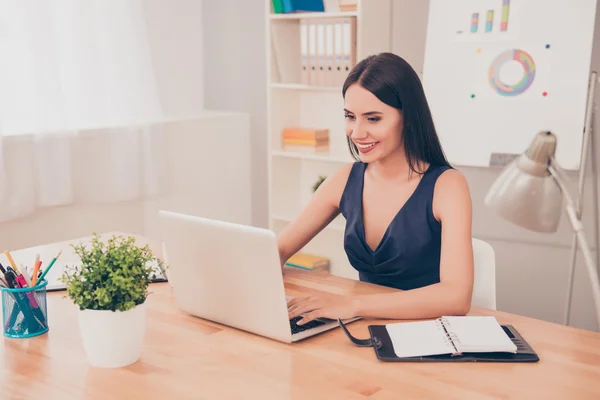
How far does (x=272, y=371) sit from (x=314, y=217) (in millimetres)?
822

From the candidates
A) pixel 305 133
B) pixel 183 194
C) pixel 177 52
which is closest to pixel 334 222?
pixel 305 133

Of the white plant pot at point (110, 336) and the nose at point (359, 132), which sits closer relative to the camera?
the white plant pot at point (110, 336)

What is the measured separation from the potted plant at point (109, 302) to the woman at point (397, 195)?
0.70 m

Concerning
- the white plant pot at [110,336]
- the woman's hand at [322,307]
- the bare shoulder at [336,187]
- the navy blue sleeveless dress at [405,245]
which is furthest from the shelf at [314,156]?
the white plant pot at [110,336]

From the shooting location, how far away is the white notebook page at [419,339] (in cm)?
137

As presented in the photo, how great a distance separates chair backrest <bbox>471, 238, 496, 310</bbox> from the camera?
1.87 m

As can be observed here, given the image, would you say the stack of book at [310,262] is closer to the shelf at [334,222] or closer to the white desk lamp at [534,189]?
the shelf at [334,222]

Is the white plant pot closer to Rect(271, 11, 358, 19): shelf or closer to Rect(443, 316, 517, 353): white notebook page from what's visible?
Rect(443, 316, 517, 353): white notebook page

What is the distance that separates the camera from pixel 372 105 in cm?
185

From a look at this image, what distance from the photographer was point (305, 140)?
3.92 m

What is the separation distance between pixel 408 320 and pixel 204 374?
1.59 feet

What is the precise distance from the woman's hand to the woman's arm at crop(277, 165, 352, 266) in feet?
1.57

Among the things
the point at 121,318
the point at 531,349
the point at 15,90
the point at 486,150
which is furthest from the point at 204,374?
the point at 15,90

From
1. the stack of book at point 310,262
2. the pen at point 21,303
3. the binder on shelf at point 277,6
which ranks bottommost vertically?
the stack of book at point 310,262
